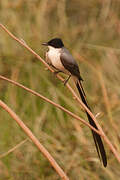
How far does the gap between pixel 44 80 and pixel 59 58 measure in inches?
29.4

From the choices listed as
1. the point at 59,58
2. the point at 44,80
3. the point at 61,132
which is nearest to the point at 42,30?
the point at 44,80

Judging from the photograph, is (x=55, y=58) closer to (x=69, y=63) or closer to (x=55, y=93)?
(x=69, y=63)

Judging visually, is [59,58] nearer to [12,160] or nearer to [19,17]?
[12,160]

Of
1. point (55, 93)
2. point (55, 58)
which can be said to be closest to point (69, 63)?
point (55, 58)

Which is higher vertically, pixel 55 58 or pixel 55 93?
pixel 55 58

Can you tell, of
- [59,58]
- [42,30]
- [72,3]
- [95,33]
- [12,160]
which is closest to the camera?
[59,58]

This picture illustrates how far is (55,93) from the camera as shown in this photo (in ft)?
6.93

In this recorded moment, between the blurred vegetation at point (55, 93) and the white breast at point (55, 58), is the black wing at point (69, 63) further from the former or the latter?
the blurred vegetation at point (55, 93)

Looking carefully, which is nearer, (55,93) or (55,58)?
(55,58)

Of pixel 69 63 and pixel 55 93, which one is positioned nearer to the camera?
pixel 69 63

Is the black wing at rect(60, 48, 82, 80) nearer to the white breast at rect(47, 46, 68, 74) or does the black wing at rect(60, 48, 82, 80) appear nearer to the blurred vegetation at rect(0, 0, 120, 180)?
the white breast at rect(47, 46, 68, 74)

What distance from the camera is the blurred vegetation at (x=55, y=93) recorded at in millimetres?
1959

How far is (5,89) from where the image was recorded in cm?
217

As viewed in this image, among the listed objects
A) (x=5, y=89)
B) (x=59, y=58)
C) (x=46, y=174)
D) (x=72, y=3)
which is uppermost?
(x=59, y=58)
